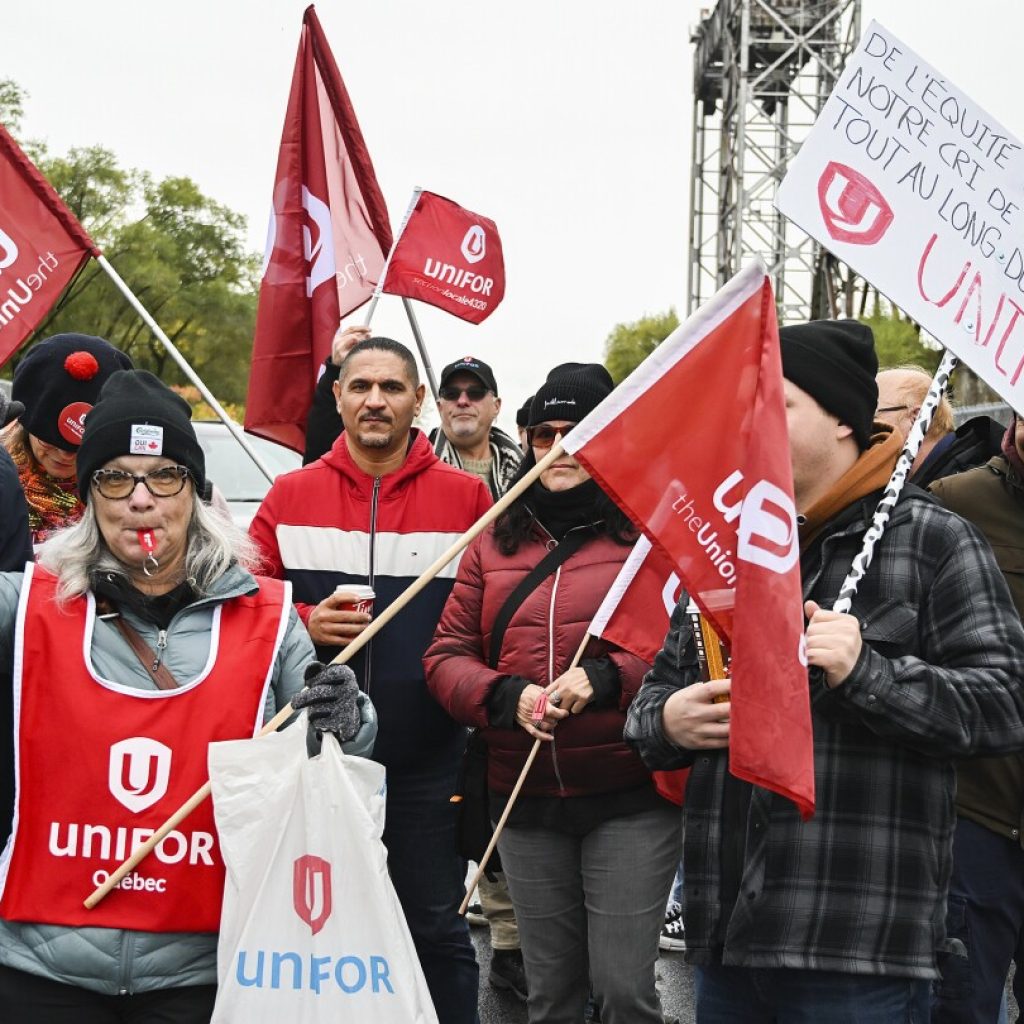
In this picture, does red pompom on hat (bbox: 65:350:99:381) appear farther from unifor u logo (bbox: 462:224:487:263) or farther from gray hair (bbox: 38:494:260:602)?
unifor u logo (bbox: 462:224:487:263)

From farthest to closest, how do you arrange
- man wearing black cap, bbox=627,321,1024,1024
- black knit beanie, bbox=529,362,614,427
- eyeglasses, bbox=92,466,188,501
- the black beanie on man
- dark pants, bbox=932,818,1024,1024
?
black knit beanie, bbox=529,362,614,427, dark pants, bbox=932,818,1024,1024, eyeglasses, bbox=92,466,188,501, the black beanie on man, man wearing black cap, bbox=627,321,1024,1024

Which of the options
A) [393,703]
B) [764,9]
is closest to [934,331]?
[393,703]

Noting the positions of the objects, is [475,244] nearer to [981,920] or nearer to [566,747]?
[566,747]

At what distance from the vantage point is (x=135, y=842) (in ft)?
8.94

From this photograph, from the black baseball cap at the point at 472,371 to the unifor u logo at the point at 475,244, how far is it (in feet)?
1.53

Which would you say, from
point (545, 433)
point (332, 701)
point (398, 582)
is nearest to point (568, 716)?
point (398, 582)

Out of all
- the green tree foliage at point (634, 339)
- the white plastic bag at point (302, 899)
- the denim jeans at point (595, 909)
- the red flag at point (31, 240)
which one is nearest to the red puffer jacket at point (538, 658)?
the denim jeans at point (595, 909)

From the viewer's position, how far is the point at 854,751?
2621mm

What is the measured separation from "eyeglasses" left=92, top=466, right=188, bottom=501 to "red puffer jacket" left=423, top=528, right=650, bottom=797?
1.16 metres

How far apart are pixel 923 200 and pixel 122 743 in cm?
202

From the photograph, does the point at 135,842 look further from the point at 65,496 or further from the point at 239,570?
the point at 65,496

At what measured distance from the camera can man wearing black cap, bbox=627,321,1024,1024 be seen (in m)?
2.53

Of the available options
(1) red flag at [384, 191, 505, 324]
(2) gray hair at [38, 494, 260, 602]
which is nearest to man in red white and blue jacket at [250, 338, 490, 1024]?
(2) gray hair at [38, 494, 260, 602]

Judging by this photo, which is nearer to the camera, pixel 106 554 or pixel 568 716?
pixel 106 554
